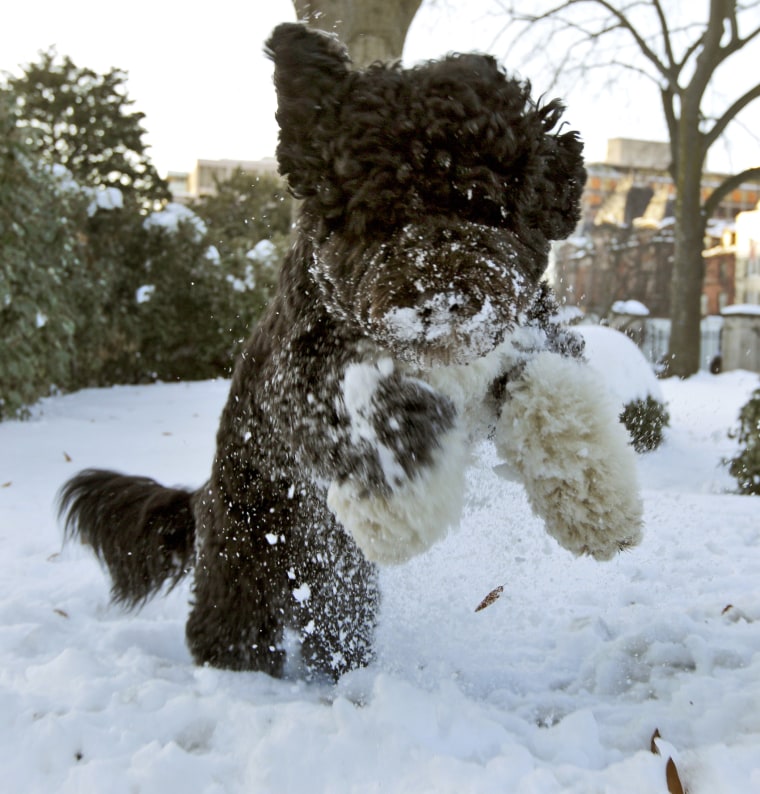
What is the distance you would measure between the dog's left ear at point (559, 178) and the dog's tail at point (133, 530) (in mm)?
1835

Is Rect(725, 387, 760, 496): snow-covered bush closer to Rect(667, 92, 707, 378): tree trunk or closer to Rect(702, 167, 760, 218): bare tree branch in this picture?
Rect(667, 92, 707, 378): tree trunk

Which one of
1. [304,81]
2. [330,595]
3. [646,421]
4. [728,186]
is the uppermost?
[728,186]

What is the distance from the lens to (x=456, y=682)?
108 inches

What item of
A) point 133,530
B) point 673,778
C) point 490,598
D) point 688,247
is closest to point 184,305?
point 688,247

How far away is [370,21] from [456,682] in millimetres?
4172

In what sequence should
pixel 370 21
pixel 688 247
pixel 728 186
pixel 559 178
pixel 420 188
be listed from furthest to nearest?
pixel 728 186 → pixel 688 247 → pixel 370 21 → pixel 559 178 → pixel 420 188

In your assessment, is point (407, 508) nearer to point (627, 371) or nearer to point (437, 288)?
point (437, 288)

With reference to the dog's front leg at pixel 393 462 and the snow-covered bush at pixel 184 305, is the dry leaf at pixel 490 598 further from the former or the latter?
the snow-covered bush at pixel 184 305

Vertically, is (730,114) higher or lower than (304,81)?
higher

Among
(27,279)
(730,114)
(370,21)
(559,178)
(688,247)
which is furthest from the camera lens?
(730,114)

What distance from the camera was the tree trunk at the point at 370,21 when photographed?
488 centimetres

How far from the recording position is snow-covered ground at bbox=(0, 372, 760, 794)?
6.72ft

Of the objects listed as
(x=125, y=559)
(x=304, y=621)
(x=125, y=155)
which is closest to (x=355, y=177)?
(x=304, y=621)

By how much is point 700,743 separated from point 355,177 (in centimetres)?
187
